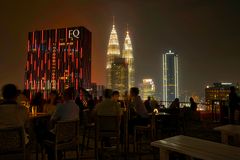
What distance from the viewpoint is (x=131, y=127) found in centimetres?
671

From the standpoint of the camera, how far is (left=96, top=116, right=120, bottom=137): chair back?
5.19 metres

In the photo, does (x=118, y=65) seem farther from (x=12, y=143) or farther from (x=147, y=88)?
(x=12, y=143)

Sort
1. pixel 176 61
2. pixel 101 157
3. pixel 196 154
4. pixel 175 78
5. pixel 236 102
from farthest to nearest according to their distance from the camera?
pixel 176 61 < pixel 175 78 < pixel 236 102 < pixel 101 157 < pixel 196 154

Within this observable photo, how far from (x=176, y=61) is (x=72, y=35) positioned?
62350mm

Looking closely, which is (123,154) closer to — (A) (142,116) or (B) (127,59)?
(A) (142,116)

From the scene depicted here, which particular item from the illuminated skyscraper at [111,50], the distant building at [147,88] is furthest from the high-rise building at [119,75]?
the distant building at [147,88]

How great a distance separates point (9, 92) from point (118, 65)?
97.1 m

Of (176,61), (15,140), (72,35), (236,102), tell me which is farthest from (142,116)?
(176,61)

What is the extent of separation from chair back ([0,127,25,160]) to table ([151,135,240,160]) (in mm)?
1630

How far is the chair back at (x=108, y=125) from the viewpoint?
5.19 metres

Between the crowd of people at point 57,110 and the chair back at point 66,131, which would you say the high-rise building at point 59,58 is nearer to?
the crowd of people at point 57,110

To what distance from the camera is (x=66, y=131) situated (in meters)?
4.18

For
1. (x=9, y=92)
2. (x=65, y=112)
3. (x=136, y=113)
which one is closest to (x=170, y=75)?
(x=136, y=113)

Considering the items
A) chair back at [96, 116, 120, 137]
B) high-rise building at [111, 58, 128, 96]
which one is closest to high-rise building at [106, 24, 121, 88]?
high-rise building at [111, 58, 128, 96]
